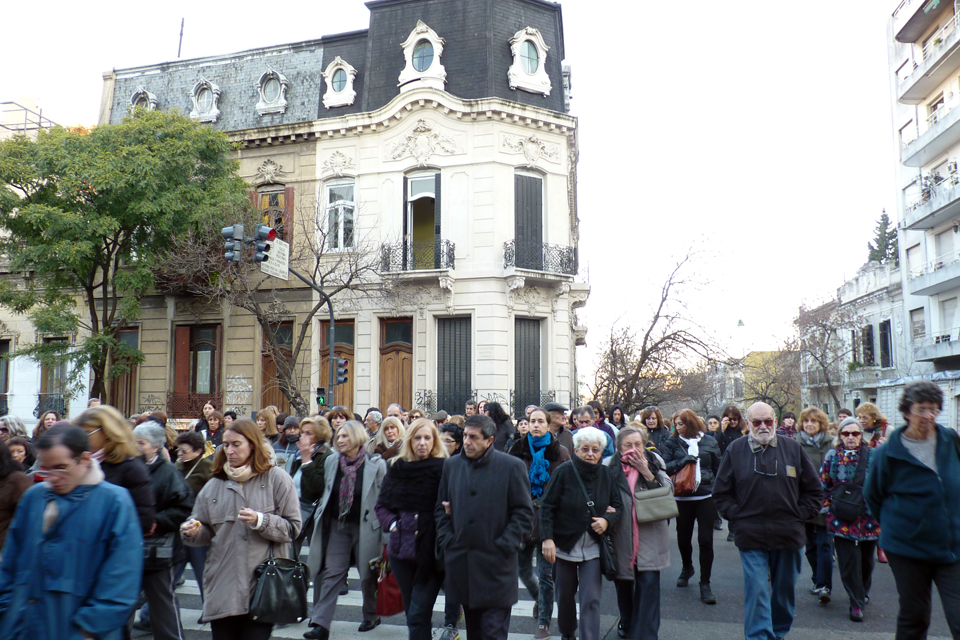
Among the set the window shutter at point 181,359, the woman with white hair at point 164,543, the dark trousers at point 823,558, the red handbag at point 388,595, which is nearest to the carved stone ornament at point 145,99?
the window shutter at point 181,359

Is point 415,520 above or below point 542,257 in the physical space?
below

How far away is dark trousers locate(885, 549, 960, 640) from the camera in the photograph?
187 inches

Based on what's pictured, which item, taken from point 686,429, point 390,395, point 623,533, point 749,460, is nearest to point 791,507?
point 749,460

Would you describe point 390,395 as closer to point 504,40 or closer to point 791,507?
point 504,40

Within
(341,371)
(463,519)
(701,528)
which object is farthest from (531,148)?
(463,519)

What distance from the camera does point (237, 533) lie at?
4754 millimetres

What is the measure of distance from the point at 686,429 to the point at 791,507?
2565 millimetres

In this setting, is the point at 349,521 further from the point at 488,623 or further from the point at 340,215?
the point at 340,215

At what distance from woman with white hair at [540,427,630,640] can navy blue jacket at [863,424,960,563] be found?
190 cm

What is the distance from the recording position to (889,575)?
9.23m

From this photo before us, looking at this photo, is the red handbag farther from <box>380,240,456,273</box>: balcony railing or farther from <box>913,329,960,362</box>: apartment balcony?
<box>913,329,960,362</box>: apartment balcony

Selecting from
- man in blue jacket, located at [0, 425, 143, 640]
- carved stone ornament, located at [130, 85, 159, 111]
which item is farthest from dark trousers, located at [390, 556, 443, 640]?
carved stone ornament, located at [130, 85, 159, 111]

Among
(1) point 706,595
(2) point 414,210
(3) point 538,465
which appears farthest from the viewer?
(2) point 414,210

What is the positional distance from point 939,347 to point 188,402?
91.6 feet
